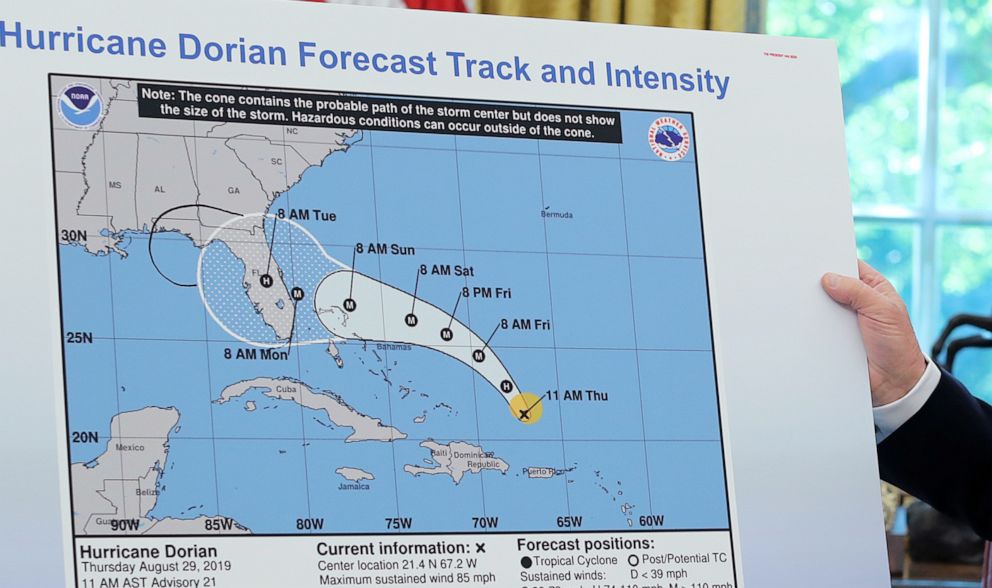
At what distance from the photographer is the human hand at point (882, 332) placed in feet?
5.24

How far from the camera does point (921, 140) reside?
13.8 ft

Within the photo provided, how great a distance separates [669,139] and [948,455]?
2.03 feet

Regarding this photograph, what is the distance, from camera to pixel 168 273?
1.38 m

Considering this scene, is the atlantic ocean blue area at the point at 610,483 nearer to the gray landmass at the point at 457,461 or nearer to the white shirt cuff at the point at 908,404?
the gray landmass at the point at 457,461

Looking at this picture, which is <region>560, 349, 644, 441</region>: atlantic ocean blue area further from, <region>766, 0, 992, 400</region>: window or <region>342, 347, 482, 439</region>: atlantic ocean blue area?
<region>766, 0, 992, 400</region>: window

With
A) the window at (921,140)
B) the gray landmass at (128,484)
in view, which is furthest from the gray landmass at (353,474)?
the window at (921,140)

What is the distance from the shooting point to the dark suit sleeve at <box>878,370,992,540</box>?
1777 mm

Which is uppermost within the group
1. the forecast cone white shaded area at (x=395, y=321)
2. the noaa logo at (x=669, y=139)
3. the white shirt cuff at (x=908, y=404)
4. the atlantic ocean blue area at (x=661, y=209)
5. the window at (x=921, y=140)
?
the window at (x=921, y=140)

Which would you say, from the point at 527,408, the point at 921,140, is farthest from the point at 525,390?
the point at 921,140

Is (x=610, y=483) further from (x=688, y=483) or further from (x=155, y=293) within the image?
Answer: (x=155, y=293)

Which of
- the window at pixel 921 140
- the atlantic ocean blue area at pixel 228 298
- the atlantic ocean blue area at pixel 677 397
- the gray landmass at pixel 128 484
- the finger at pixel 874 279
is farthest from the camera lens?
the window at pixel 921 140

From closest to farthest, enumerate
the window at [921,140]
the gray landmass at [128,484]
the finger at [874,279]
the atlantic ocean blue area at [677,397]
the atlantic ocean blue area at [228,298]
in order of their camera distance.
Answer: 1. the gray landmass at [128,484]
2. the atlantic ocean blue area at [228,298]
3. the atlantic ocean blue area at [677,397]
4. the finger at [874,279]
5. the window at [921,140]

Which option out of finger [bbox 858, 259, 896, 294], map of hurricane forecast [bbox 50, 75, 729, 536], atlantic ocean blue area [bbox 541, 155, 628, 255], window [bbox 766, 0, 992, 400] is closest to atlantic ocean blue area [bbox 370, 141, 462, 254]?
map of hurricane forecast [bbox 50, 75, 729, 536]

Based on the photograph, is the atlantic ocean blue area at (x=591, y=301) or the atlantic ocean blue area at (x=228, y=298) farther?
the atlantic ocean blue area at (x=591, y=301)
